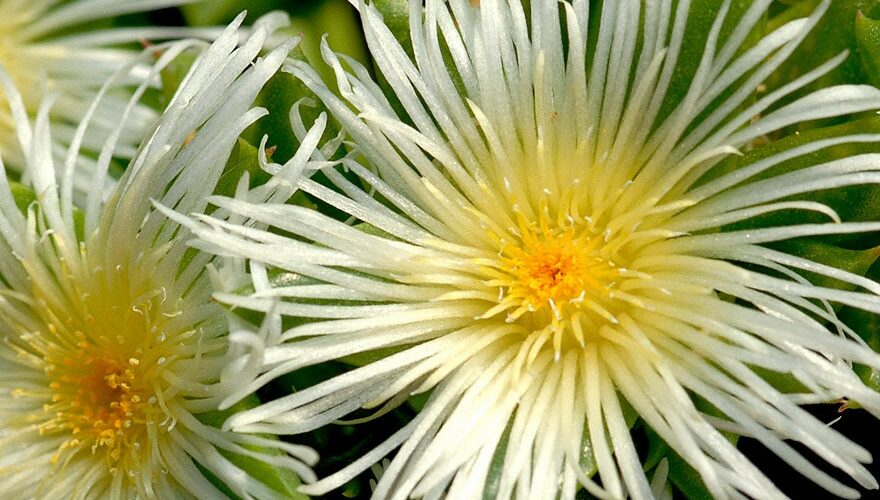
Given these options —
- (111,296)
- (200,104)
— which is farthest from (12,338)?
(200,104)

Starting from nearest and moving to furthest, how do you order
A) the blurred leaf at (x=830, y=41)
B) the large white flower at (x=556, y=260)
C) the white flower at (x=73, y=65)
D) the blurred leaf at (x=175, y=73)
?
the large white flower at (x=556, y=260) < the blurred leaf at (x=830, y=41) < the blurred leaf at (x=175, y=73) < the white flower at (x=73, y=65)

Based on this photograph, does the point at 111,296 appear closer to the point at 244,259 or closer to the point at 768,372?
the point at 244,259

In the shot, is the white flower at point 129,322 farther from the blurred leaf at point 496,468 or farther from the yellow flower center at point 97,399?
the blurred leaf at point 496,468

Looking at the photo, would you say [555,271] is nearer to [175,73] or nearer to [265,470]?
[265,470]

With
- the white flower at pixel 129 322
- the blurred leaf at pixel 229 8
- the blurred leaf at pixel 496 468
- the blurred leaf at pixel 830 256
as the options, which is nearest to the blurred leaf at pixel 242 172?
the white flower at pixel 129 322

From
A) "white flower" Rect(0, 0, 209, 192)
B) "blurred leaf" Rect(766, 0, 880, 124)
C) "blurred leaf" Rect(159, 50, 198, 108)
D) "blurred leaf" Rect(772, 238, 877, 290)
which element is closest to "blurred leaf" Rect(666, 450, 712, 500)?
"blurred leaf" Rect(772, 238, 877, 290)
